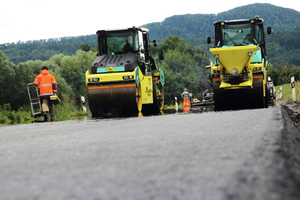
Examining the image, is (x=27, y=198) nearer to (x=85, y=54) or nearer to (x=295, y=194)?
(x=295, y=194)

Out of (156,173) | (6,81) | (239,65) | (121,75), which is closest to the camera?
(156,173)

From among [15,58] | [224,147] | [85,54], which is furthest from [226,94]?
[15,58]

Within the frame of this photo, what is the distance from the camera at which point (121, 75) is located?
13.6 metres

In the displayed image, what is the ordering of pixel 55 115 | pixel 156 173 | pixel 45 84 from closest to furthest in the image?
pixel 156 173 → pixel 45 84 → pixel 55 115

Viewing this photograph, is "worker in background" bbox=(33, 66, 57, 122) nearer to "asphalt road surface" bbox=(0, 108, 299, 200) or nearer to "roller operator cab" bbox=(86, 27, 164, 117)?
"roller operator cab" bbox=(86, 27, 164, 117)

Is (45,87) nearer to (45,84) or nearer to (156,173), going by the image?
(45,84)

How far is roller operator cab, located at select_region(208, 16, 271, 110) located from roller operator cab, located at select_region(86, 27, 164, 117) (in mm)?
2251

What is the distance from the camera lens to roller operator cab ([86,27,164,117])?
13.6 meters

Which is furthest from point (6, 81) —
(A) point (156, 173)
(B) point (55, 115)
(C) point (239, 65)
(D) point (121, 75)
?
(A) point (156, 173)

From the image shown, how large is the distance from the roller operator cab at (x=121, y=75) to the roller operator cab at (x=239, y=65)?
225 centimetres

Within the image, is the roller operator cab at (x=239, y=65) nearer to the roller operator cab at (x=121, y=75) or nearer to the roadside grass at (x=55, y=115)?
the roller operator cab at (x=121, y=75)

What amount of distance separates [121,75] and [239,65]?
13.4 ft

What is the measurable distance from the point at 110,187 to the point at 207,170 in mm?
602

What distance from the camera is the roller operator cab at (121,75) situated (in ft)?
44.5
